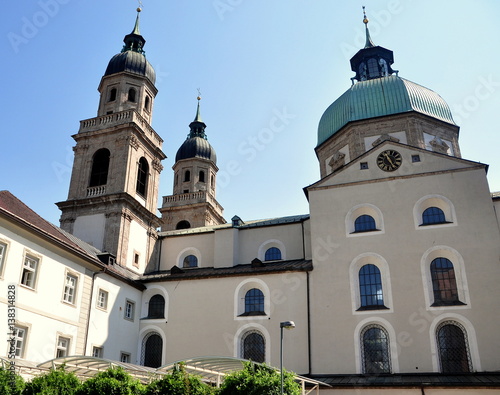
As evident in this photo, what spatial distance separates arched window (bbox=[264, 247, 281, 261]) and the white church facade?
67 millimetres

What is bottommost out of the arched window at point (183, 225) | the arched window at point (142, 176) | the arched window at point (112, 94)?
the arched window at point (142, 176)

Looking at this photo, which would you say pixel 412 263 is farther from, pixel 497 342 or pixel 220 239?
pixel 220 239

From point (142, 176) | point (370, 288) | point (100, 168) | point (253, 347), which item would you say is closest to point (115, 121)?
point (100, 168)

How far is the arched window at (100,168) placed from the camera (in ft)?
102

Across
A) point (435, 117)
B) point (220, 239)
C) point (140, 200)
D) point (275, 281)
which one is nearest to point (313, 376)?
point (275, 281)

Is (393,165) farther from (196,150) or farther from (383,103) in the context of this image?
(196,150)

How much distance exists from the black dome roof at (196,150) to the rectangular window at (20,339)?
100 feet

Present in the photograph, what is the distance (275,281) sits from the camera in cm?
2483

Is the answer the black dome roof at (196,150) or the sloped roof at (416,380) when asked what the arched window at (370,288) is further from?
the black dome roof at (196,150)

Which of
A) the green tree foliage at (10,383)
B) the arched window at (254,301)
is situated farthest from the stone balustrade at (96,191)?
the green tree foliage at (10,383)

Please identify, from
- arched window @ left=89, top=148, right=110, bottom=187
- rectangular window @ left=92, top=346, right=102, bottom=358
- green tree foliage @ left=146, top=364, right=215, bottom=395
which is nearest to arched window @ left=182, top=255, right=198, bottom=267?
Answer: arched window @ left=89, top=148, right=110, bottom=187

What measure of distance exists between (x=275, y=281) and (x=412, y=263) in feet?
22.3

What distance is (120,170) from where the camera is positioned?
3034 centimetres

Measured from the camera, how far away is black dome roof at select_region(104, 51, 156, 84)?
111ft
